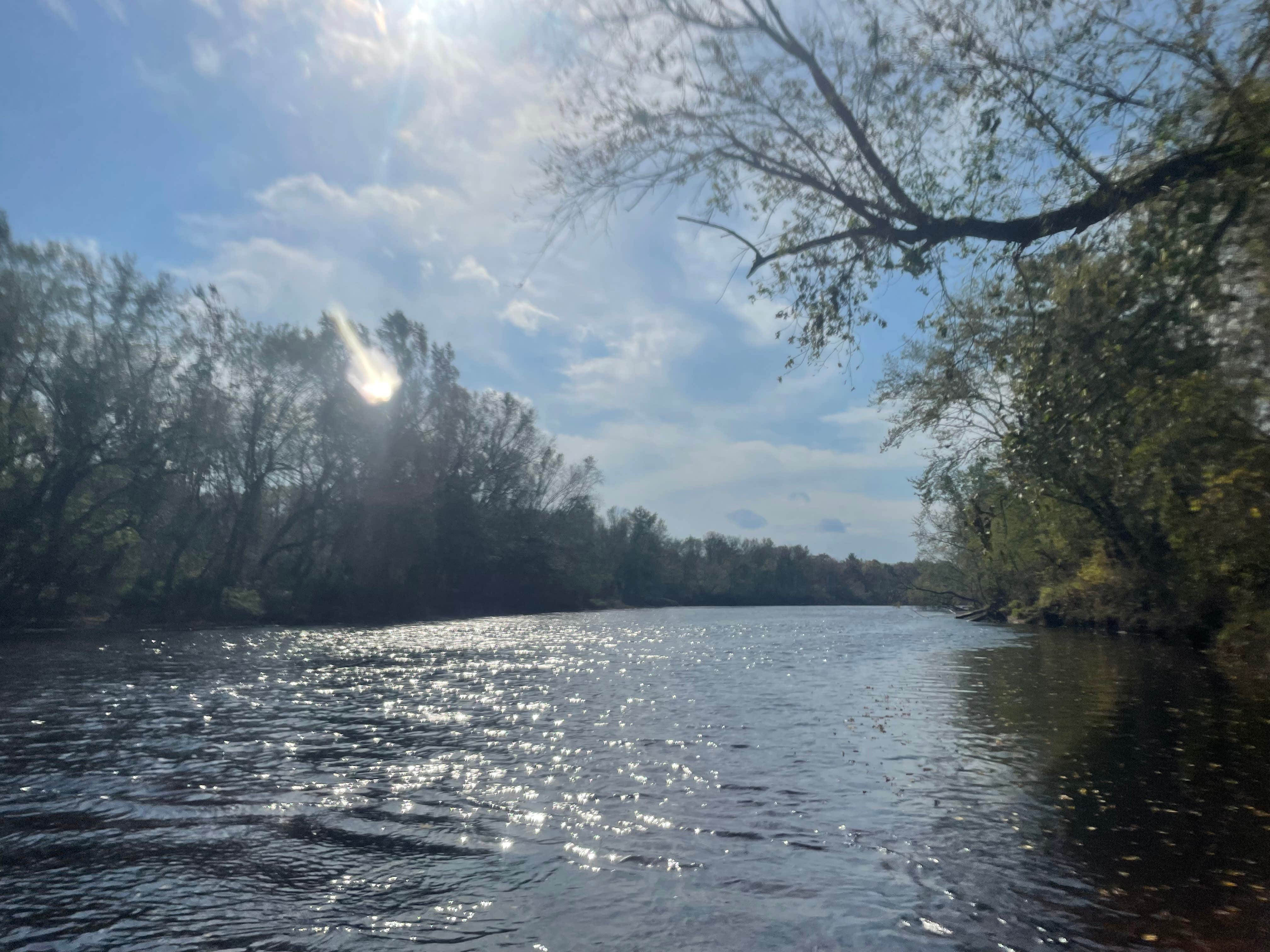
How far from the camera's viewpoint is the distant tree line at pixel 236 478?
127 ft

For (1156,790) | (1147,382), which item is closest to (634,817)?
(1156,790)

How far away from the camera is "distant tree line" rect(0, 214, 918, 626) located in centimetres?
3859

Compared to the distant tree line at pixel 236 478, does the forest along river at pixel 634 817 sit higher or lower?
lower

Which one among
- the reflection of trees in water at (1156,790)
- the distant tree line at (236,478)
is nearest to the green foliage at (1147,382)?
the reflection of trees in water at (1156,790)

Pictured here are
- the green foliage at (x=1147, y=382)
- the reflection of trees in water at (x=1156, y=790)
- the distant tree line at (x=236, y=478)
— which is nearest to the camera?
the reflection of trees in water at (x=1156, y=790)

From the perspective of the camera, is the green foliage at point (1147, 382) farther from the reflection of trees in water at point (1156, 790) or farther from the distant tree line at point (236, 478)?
the distant tree line at point (236, 478)

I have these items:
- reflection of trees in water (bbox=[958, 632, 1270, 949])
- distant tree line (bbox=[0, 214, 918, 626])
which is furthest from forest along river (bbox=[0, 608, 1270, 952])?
distant tree line (bbox=[0, 214, 918, 626])

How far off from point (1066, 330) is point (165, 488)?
1813 inches

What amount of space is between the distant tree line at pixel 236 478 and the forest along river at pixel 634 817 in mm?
24100

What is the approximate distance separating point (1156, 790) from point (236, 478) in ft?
171

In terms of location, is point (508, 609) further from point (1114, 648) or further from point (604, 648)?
point (1114, 648)

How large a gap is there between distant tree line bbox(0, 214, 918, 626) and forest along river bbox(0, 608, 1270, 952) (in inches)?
949

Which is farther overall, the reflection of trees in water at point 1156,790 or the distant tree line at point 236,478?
the distant tree line at point 236,478

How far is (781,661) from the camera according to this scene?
28875 millimetres
